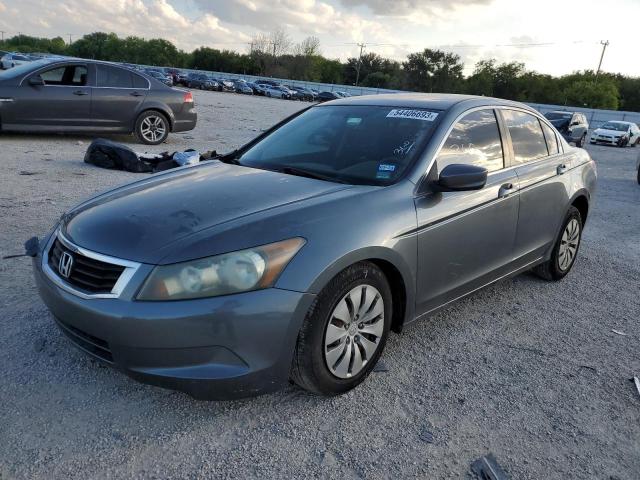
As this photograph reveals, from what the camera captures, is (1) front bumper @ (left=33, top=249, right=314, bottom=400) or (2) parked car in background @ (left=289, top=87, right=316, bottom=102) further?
(2) parked car in background @ (left=289, top=87, right=316, bottom=102)

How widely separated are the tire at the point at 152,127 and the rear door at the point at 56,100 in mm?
981

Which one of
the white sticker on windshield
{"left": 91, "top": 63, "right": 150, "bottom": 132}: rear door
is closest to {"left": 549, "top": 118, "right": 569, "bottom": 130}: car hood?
{"left": 91, "top": 63, "right": 150, "bottom": 132}: rear door

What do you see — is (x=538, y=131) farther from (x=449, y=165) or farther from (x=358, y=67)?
(x=358, y=67)

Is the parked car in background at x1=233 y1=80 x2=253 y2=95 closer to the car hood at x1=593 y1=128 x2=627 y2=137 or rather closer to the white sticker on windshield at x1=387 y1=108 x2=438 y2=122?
the car hood at x1=593 y1=128 x2=627 y2=137

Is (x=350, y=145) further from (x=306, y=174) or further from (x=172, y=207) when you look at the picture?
(x=172, y=207)

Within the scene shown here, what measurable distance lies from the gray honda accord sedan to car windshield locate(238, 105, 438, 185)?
0.01 meters

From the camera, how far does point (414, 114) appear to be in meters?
3.69

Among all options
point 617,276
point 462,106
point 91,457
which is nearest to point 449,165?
point 462,106

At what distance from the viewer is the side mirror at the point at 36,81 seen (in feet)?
31.8

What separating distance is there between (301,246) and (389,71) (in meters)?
97.4

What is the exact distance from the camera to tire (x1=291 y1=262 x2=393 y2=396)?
2656mm

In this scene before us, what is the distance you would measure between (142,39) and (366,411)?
127 meters

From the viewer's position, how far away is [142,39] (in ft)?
380

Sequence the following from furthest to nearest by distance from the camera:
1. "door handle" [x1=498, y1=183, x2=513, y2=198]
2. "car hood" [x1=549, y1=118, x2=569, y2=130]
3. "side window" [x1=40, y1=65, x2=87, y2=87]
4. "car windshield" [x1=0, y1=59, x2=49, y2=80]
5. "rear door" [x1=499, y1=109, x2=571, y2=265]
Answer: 1. "car hood" [x1=549, y1=118, x2=569, y2=130]
2. "side window" [x1=40, y1=65, x2=87, y2=87]
3. "car windshield" [x1=0, y1=59, x2=49, y2=80]
4. "rear door" [x1=499, y1=109, x2=571, y2=265]
5. "door handle" [x1=498, y1=183, x2=513, y2=198]
